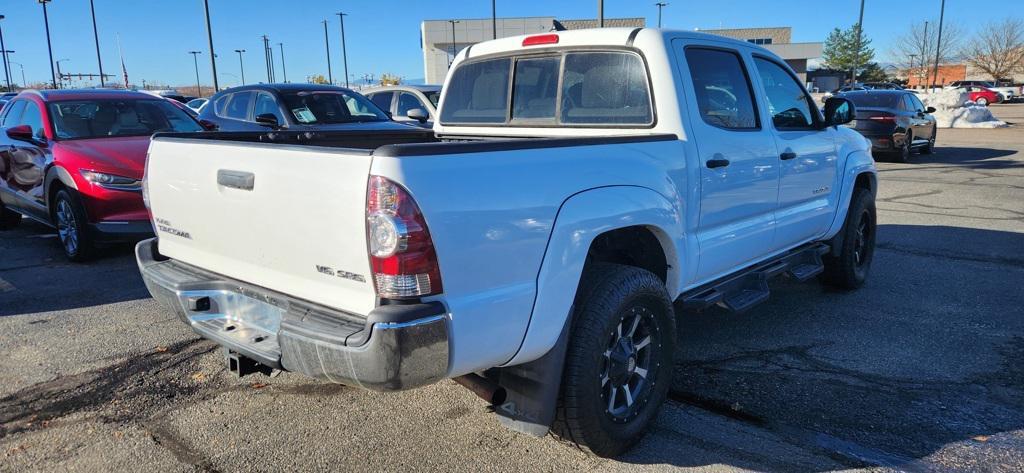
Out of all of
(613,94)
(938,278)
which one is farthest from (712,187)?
(938,278)

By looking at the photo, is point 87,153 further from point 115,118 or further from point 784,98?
point 784,98

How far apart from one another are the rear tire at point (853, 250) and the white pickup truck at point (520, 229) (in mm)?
1120

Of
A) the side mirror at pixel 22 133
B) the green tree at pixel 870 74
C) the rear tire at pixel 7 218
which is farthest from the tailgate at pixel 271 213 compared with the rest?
the green tree at pixel 870 74

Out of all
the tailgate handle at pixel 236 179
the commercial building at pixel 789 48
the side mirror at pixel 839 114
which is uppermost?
the commercial building at pixel 789 48

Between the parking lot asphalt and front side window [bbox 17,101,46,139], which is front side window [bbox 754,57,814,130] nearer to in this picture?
the parking lot asphalt

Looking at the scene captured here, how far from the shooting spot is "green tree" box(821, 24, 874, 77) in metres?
Result: 78.4

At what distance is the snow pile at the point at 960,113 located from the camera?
27.2 metres

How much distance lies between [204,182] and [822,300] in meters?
4.70

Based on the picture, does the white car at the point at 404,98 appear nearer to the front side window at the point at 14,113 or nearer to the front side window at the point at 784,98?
the front side window at the point at 14,113

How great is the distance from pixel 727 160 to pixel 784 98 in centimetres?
131

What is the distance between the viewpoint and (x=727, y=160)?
3904 mm

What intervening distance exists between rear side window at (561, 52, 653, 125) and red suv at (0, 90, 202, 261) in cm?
450

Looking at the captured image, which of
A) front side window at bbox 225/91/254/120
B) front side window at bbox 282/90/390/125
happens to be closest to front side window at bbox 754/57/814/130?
front side window at bbox 282/90/390/125

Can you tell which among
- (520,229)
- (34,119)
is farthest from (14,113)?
(520,229)
